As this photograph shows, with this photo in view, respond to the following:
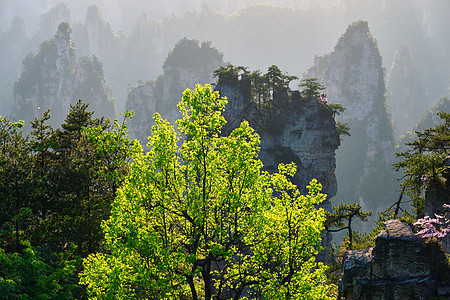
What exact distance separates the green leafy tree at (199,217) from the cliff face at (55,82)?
363 feet

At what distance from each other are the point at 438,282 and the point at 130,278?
10527 millimetres

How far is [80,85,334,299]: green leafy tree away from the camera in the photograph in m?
11.3

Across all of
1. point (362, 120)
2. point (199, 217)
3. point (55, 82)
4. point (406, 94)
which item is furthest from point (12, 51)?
point (199, 217)

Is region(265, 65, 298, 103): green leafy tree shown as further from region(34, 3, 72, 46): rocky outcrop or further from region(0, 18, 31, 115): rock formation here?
region(34, 3, 72, 46): rocky outcrop

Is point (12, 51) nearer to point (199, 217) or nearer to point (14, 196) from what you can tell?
point (14, 196)

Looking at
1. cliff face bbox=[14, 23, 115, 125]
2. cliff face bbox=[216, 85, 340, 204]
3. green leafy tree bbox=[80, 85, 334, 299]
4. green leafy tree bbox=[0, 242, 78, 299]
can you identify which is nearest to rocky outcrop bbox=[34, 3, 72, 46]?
cliff face bbox=[14, 23, 115, 125]

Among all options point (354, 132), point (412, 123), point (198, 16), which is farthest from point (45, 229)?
point (198, 16)

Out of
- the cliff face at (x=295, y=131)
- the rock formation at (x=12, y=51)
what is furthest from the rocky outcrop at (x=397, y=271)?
the rock formation at (x=12, y=51)

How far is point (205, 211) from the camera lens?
11.9 metres

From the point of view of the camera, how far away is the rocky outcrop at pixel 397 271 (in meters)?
12.2

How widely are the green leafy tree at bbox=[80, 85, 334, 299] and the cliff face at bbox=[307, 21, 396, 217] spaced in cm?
7653

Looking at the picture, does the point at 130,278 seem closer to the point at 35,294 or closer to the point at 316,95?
the point at 35,294

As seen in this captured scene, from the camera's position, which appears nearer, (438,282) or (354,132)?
(438,282)

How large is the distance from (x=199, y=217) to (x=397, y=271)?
7.57 metres
